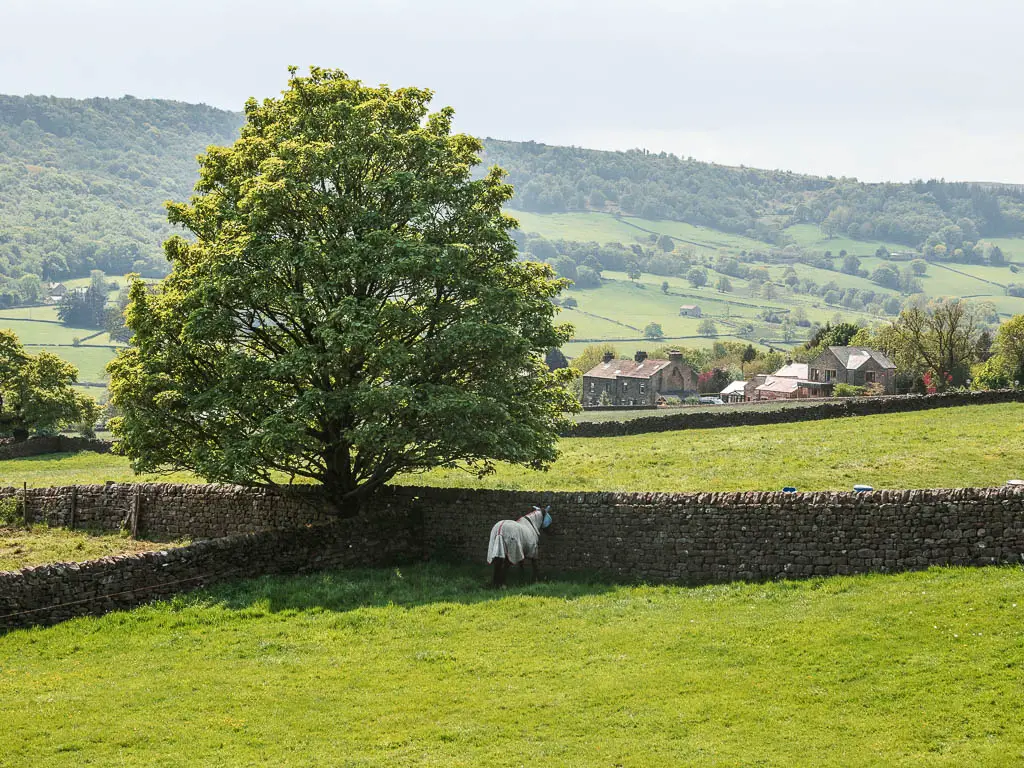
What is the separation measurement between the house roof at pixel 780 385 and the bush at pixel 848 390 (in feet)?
41.1

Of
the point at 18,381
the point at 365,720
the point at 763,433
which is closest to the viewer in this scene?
the point at 365,720

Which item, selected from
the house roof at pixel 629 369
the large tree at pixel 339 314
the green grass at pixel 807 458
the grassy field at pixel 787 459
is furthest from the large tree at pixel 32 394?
the house roof at pixel 629 369

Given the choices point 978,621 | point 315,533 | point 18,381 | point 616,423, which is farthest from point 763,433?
point 18,381

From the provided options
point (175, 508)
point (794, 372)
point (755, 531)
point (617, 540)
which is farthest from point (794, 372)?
point (755, 531)

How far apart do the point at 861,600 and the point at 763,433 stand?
94.8ft

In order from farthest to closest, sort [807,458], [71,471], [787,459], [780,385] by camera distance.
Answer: [780,385] → [71,471] → [787,459] → [807,458]

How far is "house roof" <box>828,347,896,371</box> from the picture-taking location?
122m

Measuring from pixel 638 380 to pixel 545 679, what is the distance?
441 ft

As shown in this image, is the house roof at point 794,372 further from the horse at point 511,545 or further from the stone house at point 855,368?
the horse at point 511,545

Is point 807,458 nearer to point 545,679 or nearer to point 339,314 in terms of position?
point 339,314

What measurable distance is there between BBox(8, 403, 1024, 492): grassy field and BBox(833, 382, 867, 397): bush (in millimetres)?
55754

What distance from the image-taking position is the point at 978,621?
1734 centimetres

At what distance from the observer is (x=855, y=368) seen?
12225 cm

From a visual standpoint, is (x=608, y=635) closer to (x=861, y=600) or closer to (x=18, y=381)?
(x=861, y=600)
